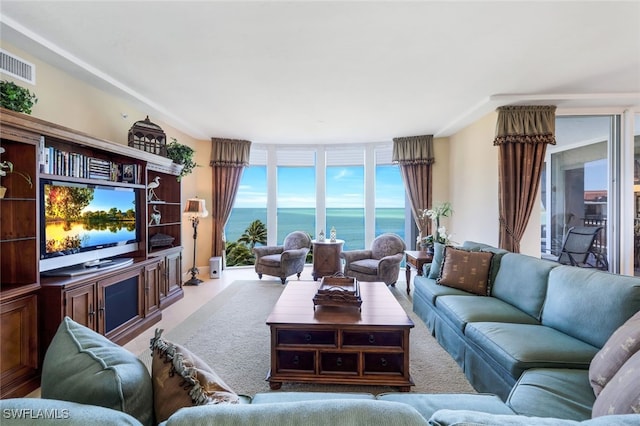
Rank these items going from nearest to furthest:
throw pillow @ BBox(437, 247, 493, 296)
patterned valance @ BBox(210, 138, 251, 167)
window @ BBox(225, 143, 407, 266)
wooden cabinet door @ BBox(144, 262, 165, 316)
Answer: throw pillow @ BBox(437, 247, 493, 296) → wooden cabinet door @ BBox(144, 262, 165, 316) → patterned valance @ BBox(210, 138, 251, 167) → window @ BBox(225, 143, 407, 266)

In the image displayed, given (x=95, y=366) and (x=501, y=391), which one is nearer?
(x=95, y=366)

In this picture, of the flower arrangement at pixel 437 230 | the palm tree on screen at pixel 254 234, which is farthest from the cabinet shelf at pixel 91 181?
the flower arrangement at pixel 437 230

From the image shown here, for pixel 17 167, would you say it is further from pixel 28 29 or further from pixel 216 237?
pixel 216 237

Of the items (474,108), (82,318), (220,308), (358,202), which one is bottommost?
(220,308)

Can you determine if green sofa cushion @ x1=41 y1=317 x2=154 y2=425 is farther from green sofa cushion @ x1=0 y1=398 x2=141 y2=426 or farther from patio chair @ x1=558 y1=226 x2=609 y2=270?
patio chair @ x1=558 y1=226 x2=609 y2=270

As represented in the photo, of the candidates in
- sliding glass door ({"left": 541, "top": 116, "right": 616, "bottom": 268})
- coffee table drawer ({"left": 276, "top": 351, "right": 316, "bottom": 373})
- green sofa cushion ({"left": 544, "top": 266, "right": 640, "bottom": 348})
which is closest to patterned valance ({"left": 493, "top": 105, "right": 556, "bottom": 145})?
sliding glass door ({"left": 541, "top": 116, "right": 616, "bottom": 268})

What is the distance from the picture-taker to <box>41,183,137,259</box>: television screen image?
93.5 inches

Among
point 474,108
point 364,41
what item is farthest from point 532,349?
point 474,108

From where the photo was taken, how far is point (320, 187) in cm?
599

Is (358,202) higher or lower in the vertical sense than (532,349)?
higher

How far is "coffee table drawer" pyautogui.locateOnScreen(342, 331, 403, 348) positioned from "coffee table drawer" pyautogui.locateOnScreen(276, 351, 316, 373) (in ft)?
0.92

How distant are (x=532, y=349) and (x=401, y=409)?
1.60m

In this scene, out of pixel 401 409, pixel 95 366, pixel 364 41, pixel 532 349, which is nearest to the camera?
pixel 401 409

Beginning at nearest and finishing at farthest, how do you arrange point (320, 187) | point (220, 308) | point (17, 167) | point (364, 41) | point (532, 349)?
point (532, 349) → point (17, 167) → point (364, 41) → point (220, 308) → point (320, 187)
